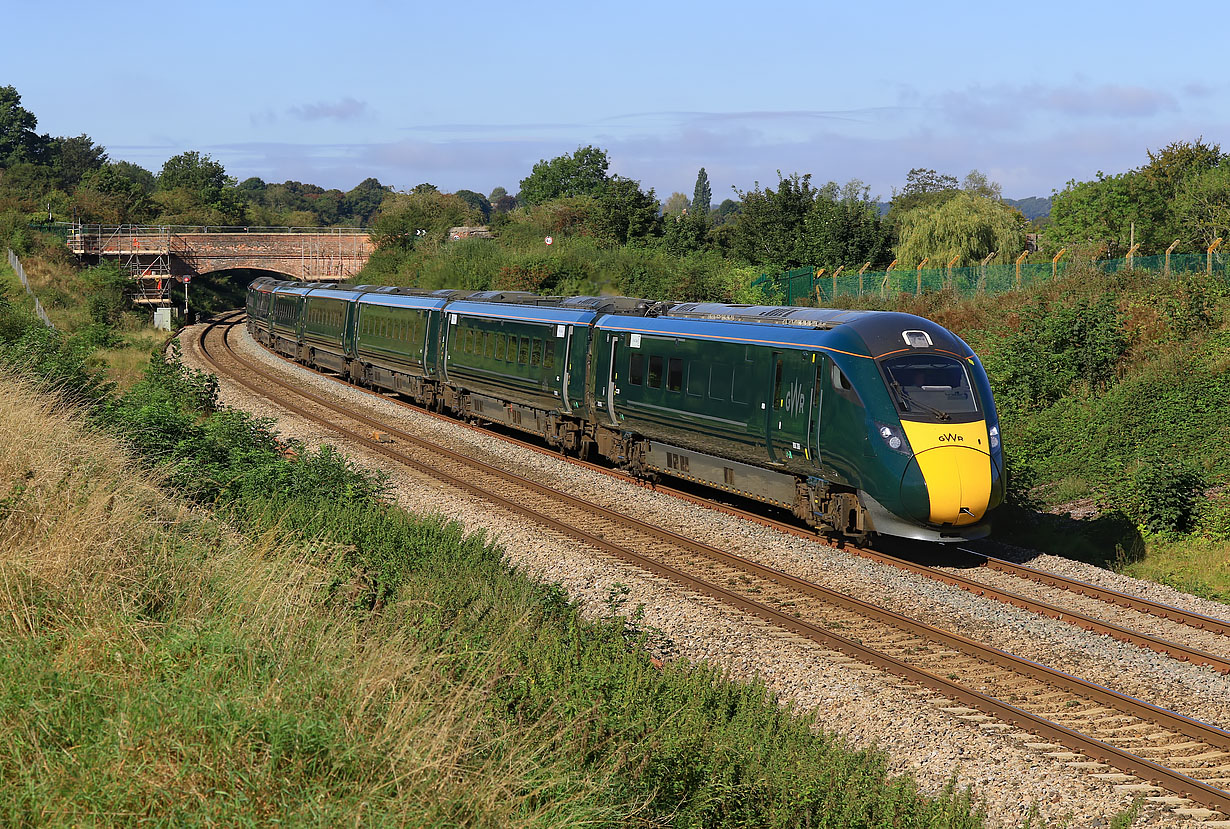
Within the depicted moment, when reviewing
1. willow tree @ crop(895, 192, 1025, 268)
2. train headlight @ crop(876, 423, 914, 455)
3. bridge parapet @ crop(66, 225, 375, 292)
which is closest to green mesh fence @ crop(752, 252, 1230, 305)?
willow tree @ crop(895, 192, 1025, 268)

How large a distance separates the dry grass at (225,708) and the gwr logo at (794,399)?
26.5 ft

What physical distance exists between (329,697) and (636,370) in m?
14.0

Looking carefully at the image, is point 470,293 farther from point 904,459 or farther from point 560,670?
point 560,670

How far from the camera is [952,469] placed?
44.2ft

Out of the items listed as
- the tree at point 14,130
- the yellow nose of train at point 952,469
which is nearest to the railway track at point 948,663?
the yellow nose of train at point 952,469

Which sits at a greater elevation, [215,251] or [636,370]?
[215,251]

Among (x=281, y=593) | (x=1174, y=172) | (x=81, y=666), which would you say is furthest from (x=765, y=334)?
(x=1174, y=172)

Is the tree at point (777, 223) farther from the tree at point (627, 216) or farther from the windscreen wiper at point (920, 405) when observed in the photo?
the windscreen wiper at point (920, 405)

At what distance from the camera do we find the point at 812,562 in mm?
14312

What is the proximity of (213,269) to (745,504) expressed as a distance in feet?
207

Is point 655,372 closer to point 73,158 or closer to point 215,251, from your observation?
point 215,251

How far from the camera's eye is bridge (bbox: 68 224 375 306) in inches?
2581

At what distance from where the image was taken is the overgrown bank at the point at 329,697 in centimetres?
523

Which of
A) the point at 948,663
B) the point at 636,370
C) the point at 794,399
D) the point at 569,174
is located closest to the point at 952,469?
the point at 794,399
